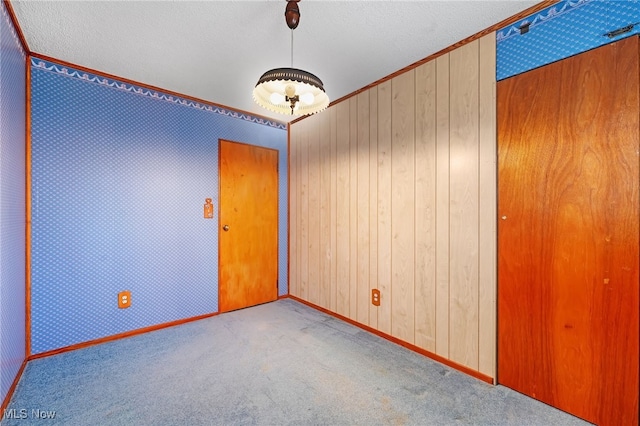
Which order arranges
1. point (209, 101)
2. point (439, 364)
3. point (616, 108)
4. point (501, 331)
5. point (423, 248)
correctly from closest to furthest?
point (616, 108)
point (501, 331)
point (439, 364)
point (423, 248)
point (209, 101)

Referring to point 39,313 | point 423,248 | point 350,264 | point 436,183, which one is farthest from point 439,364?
point 39,313

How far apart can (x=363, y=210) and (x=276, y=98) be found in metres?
1.44

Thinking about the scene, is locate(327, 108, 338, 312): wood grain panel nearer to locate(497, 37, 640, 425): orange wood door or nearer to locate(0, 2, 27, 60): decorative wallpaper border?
locate(497, 37, 640, 425): orange wood door

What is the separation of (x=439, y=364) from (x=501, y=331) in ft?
1.78

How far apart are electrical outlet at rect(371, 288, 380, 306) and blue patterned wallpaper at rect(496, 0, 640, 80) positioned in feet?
6.42

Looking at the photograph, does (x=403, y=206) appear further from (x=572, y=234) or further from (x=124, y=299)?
(x=124, y=299)

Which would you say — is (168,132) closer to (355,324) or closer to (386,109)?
(386,109)

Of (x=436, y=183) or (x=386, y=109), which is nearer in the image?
(x=436, y=183)

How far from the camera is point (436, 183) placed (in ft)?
7.33

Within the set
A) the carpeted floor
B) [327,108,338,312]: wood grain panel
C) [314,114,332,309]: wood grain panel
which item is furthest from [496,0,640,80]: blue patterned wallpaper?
the carpeted floor

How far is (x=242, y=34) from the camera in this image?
6.57 ft

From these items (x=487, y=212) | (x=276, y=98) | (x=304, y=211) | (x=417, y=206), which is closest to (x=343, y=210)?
(x=304, y=211)

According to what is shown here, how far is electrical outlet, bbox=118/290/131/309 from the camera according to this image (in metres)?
2.61

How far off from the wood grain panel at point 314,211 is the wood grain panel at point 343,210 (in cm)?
35
